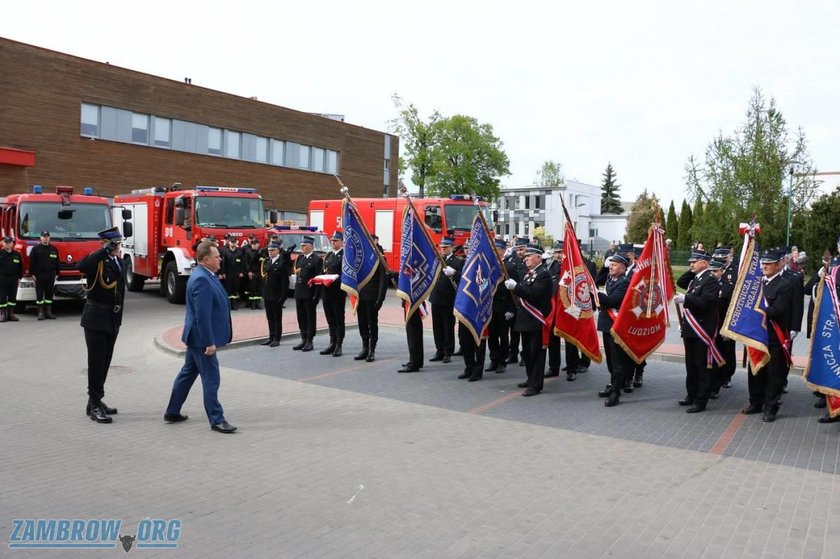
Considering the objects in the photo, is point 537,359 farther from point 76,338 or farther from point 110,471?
point 76,338

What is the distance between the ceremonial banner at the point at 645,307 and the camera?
8.66 m

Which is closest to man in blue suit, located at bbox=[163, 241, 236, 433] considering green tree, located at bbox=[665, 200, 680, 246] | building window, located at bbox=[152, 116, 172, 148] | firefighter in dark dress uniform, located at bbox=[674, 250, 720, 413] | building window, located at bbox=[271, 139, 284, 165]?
firefighter in dark dress uniform, located at bbox=[674, 250, 720, 413]

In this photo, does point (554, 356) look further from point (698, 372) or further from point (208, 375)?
point (208, 375)

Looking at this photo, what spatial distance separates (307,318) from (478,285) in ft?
12.6

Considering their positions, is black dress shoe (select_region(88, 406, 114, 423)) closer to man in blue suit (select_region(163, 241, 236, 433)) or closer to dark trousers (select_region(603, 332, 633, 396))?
man in blue suit (select_region(163, 241, 236, 433))

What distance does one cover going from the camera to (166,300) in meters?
20.4

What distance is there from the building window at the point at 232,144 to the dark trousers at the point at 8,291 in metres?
22.2

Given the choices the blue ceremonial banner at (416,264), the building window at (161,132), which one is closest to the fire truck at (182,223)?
the blue ceremonial banner at (416,264)

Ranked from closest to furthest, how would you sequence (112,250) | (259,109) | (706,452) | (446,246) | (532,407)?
1. (706,452)
2. (112,250)
3. (532,407)
4. (446,246)
5. (259,109)

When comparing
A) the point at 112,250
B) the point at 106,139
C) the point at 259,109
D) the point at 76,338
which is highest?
the point at 259,109

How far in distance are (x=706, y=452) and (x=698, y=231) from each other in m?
30.9

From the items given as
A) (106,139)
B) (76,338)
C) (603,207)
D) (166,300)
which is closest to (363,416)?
(76,338)

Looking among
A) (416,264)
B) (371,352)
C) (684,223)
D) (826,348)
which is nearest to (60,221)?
(371,352)

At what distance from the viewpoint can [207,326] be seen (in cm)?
694
